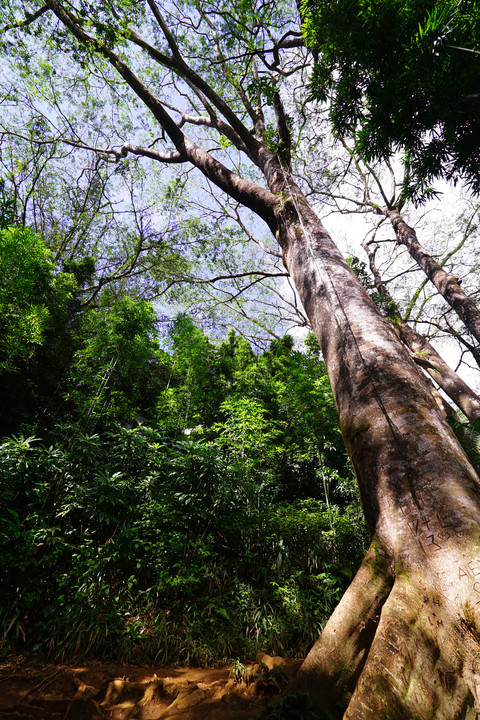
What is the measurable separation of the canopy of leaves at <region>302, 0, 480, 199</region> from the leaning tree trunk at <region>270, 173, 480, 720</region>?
1.90 meters

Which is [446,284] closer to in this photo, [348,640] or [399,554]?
[399,554]

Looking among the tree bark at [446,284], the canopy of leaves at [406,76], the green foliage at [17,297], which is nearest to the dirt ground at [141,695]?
the canopy of leaves at [406,76]

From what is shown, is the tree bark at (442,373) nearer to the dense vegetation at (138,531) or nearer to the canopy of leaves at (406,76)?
the dense vegetation at (138,531)

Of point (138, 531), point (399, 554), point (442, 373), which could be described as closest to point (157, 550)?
point (138, 531)

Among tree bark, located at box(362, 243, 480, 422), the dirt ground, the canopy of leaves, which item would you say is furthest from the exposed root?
tree bark, located at box(362, 243, 480, 422)

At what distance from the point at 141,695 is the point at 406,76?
4479 mm

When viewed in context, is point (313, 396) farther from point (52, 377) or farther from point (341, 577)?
point (52, 377)

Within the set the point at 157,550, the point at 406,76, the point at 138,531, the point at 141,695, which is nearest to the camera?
the point at 141,695

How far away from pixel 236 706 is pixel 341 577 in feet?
9.90

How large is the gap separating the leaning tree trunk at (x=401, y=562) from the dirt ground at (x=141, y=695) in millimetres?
471

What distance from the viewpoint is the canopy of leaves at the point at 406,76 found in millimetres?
2012

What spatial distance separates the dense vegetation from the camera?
9.05 feet

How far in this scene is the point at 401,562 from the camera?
3.86ft

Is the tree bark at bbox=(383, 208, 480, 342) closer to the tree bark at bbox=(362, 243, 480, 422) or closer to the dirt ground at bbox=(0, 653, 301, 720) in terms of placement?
the tree bark at bbox=(362, 243, 480, 422)
